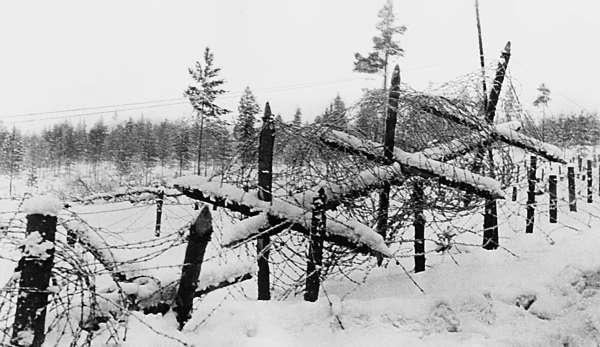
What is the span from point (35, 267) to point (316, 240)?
2726 millimetres

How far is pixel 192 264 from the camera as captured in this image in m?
3.67

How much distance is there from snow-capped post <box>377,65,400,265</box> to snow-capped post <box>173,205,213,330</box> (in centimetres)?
266

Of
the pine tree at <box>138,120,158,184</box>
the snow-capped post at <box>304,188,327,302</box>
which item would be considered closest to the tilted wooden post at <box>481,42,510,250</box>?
the snow-capped post at <box>304,188,327,302</box>

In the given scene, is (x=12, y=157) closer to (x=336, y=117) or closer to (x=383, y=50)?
(x=383, y=50)

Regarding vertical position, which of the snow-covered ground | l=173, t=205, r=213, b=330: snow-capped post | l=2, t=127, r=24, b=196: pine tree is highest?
l=173, t=205, r=213, b=330: snow-capped post

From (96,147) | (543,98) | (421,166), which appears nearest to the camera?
(421,166)

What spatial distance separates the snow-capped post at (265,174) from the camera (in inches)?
203

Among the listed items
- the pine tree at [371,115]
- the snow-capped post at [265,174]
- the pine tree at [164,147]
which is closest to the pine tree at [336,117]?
the pine tree at [371,115]

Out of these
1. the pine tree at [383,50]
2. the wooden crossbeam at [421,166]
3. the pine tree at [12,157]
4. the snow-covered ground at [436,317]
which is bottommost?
the pine tree at [12,157]

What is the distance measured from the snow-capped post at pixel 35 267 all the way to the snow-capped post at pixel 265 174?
7.76 ft

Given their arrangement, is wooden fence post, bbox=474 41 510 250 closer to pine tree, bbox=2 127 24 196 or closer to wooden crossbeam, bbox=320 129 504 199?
wooden crossbeam, bbox=320 129 504 199

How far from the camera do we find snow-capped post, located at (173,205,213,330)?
3641 millimetres

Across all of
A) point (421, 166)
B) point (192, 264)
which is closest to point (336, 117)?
point (421, 166)

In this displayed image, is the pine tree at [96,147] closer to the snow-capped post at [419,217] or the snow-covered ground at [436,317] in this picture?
the snow-capped post at [419,217]
